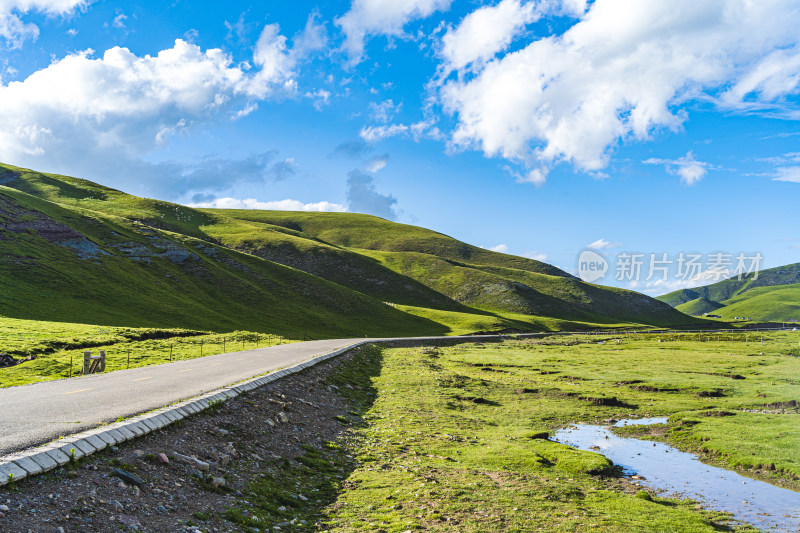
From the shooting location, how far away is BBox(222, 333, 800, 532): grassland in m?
15.2

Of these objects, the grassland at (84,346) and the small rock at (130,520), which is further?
the grassland at (84,346)

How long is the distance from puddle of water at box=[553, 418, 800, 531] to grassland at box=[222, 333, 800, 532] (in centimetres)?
114

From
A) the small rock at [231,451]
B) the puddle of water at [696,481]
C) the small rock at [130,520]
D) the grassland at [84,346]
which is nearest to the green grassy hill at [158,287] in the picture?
the grassland at [84,346]

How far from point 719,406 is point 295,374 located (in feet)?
106

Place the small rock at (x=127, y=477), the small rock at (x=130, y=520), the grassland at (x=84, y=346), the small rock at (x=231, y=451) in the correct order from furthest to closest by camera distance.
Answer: the grassland at (x=84, y=346)
the small rock at (x=231, y=451)
the small rock at (x=127, y=477)
the small rock at (x=130, y=520)

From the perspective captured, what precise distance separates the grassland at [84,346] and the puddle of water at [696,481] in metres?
35.7

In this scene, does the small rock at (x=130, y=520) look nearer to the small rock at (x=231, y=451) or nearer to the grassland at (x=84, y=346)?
the small rock at (x=231, y=451)

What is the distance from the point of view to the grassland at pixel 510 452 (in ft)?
49.7

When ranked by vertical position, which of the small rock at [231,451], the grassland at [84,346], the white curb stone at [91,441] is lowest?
the grassland at [84,346]

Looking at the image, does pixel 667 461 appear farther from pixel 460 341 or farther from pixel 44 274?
pixel 44 274

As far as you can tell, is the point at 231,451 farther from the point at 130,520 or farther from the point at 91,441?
the point at 130,520

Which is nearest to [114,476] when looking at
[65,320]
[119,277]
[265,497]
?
[265,497]

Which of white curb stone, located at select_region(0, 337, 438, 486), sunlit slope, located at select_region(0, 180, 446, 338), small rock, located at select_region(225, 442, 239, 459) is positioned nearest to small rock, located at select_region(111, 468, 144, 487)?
white curb stone, located at select_region(0, 337, 438, 486)

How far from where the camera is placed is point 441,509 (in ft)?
50.2
